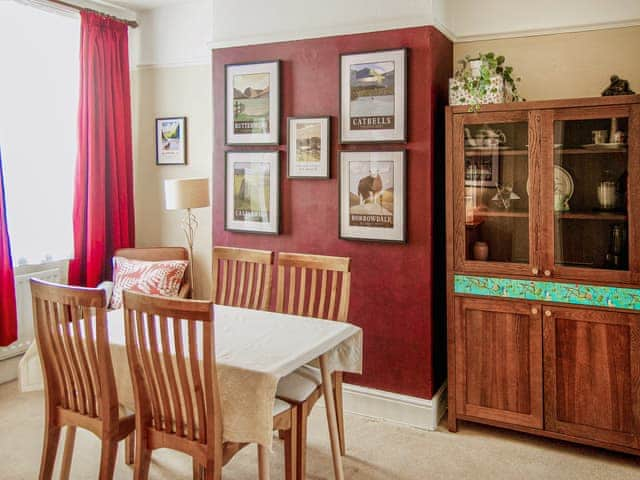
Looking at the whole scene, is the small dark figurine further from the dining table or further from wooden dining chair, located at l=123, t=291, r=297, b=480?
wooden dining chair, located at l=123, t=291, r=297, b=480

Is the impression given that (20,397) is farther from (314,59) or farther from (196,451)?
(314,59)

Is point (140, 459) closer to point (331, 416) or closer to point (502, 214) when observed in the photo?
point (331, 416)

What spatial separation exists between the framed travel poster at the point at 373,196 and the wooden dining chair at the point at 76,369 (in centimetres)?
169

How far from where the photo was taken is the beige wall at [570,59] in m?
3.24

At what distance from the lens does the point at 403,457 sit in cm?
301

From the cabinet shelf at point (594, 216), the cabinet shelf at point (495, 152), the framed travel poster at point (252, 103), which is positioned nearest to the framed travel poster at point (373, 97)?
the cabinet shelf at point (495, 152)

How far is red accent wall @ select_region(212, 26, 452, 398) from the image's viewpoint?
3.29 metres

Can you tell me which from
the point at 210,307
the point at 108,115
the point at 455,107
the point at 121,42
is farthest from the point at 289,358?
the point at 121,42

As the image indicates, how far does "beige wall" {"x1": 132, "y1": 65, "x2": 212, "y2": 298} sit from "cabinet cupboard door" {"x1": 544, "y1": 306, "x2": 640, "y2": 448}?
8.50 ft

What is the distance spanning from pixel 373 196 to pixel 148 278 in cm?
172

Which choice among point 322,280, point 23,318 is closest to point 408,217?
point 322,280

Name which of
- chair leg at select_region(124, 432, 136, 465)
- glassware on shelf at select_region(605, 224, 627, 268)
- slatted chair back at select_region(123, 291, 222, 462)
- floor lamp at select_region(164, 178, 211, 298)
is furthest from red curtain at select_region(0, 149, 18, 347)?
glassware on shelf at select_region(605, 224, 627, 268)

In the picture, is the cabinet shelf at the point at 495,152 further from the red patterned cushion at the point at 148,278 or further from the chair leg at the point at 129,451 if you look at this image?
the chair leg at the point at 129,451

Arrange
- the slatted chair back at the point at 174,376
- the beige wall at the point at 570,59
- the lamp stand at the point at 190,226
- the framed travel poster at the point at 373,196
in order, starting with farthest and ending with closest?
the lamp stand at the point at 190,226 → the framed travel poster at the point at 373,196 → the beige wall at the point at 570,59 → the slatted chair back at the point at 174,376
